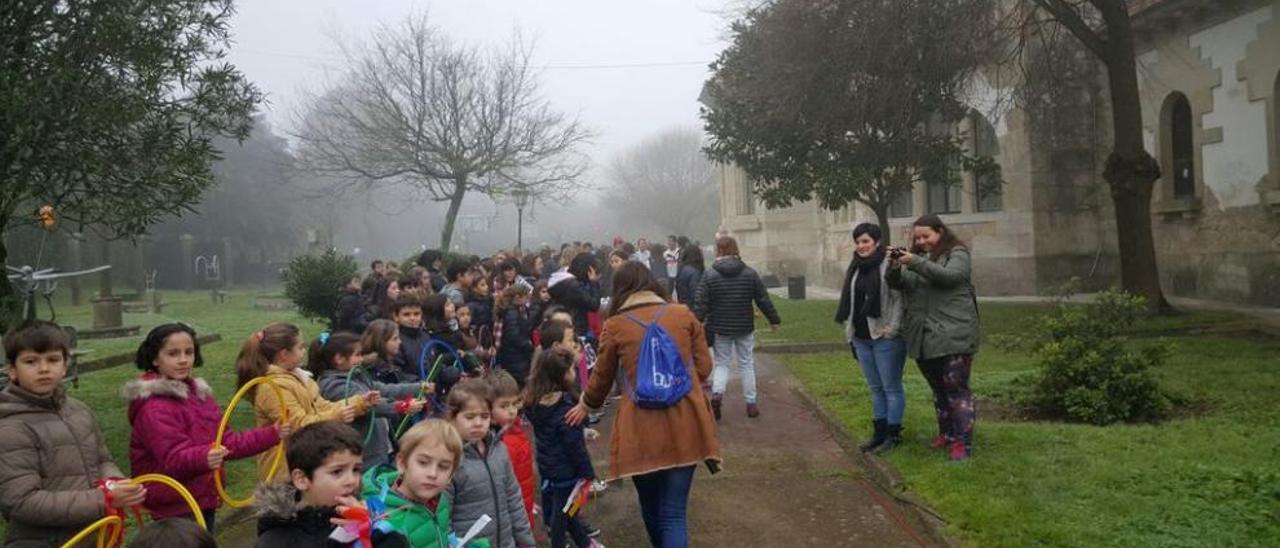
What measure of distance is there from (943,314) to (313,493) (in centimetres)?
453

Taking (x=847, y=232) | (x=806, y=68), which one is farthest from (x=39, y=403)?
(x=847, y=232)

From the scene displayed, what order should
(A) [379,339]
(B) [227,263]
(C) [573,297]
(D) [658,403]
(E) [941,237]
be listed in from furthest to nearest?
(B) [227,263] → (C) [573,297] → (E) [941,237] → (A) [379,339] → (D) [658,403]

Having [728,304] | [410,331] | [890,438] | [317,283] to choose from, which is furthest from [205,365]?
[890,438]

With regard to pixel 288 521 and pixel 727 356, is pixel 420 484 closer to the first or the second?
pixel 288 521

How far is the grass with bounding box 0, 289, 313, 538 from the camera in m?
7.59

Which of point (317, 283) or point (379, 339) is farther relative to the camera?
point (317, 283)

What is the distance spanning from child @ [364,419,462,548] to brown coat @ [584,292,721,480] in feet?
3.85

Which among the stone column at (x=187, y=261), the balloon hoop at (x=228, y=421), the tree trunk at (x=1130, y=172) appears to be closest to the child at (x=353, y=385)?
the balloon hoop at (x=228, y=421)

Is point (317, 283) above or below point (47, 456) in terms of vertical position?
above

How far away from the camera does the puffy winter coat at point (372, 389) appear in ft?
16.3

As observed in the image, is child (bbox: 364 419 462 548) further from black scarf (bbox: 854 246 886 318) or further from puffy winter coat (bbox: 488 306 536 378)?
puffy winter coat (bbox: 488 306 536 378)

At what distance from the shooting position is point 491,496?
390cm

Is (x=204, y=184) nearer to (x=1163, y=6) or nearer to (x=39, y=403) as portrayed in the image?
(x=39, y=403)

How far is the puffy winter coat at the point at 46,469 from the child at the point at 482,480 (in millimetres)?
→ 1317
